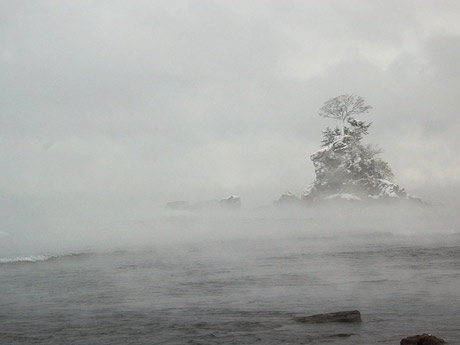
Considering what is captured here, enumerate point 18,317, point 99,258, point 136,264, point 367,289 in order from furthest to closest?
1. point 99,258
2. point 136,264
3. point 367,289
4. point 18,317

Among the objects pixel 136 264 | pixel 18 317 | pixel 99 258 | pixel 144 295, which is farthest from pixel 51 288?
pixel 99 258

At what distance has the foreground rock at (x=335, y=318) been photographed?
1395 centimetres

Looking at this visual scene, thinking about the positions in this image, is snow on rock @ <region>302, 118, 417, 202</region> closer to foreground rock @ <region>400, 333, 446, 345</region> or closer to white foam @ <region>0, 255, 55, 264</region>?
white foam @ <region>0, 255, 55, 264</region>

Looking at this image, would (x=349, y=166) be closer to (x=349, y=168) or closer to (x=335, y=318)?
(x=349, y=168)

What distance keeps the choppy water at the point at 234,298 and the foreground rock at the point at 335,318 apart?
0.32 meters

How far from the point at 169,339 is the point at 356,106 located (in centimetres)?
7478

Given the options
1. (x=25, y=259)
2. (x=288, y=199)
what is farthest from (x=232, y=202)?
(x=25, y=259)

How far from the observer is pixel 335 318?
555 inches

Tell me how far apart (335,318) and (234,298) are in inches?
200

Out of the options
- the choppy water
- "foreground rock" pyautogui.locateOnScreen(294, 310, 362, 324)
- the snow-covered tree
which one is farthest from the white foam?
the snow-covered tree

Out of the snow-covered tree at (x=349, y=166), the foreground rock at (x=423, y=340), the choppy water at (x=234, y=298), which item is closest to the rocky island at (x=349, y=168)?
the snow-covered tree at (x=349, y=166)

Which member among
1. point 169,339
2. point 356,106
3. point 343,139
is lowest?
point 169,339

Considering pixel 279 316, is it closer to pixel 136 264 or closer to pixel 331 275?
pixel 331 275

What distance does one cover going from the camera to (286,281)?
72.2ft
